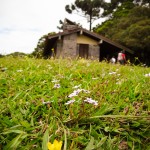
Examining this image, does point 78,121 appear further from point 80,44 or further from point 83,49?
point 83,49

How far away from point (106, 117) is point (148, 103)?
0.47 m

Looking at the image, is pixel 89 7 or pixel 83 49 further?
pixel 89 7

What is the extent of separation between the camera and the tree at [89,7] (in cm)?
4297

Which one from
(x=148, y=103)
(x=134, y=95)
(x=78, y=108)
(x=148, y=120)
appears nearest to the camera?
(x=148, y=120)

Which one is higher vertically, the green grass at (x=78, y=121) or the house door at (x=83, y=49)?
the house door at (x=83, y=49)

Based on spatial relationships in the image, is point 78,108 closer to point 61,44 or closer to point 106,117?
point 106,117

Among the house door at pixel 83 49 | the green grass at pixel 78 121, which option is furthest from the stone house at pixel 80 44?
the green grass at pixel 78 121

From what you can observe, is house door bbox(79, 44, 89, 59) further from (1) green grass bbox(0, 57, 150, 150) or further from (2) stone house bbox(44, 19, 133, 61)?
(1) green grass bbox(0, 57, 150, 150)

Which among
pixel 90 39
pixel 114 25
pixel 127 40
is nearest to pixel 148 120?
pixel 90 39

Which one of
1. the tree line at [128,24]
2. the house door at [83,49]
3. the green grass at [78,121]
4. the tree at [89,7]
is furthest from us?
the tree at [89,7]

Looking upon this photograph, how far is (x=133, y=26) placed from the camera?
2730 cm

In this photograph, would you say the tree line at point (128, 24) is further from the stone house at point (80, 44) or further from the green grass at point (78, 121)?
the green grass at point (78, 121)

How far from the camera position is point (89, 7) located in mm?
43312

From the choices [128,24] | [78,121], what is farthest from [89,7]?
[78,121]
